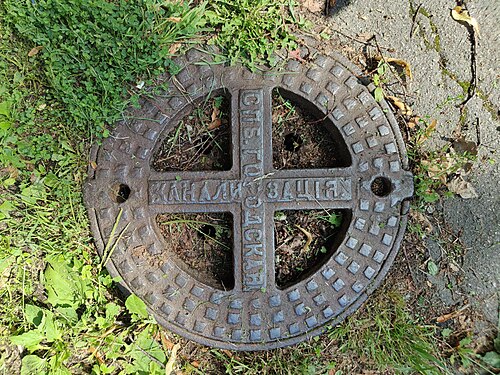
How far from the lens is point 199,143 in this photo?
2771mm

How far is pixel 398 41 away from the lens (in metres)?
2.76

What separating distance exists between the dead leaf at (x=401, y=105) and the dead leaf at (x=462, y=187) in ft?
1.60

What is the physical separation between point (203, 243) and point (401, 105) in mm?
1449

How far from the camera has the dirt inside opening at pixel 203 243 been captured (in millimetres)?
2781

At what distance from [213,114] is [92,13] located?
858mm

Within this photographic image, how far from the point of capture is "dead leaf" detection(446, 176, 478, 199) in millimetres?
2765

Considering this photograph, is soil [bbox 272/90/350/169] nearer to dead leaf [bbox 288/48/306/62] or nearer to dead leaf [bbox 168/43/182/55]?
dead leaf [bbox 288/48/306/62]

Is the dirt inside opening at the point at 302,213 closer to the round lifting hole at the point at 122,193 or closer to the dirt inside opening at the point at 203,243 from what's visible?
the dirt inside opening at the point at 203,243

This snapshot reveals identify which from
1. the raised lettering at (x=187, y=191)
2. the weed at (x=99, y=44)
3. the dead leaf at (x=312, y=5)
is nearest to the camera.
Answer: the weed at (x=99, y=44)

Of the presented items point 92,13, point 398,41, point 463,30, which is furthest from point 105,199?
point 463,30

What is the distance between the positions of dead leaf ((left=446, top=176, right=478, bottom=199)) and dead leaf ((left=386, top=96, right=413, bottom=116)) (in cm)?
49

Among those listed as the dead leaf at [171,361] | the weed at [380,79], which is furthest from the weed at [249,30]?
the dead leaf at [171,361]

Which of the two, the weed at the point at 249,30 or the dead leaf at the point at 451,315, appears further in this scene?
the dead leaf at the point at 451,315

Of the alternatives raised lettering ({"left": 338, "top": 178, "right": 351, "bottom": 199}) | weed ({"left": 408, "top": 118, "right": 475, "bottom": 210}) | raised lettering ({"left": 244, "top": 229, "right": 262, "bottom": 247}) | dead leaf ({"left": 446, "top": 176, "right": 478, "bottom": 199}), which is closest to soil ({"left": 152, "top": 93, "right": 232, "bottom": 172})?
raised lettering ({"left": 244, "top": 229, "right": 262, "bottom": 247})
